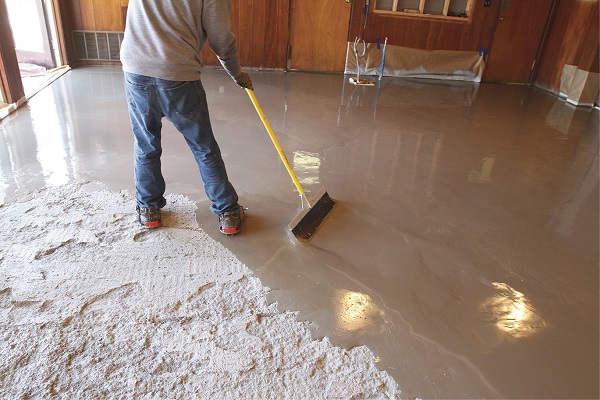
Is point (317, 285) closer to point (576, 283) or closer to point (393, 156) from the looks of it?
point (576, 283)

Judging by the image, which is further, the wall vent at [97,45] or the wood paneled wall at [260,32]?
A: the wood paneled wall at [260,32]

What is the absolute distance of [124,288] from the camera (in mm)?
1717

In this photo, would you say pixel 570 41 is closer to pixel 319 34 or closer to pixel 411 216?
pixel 319 34

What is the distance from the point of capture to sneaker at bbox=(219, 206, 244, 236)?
6.99 ft

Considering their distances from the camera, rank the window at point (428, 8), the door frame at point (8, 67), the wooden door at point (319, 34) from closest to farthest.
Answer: the door frame at point (8, 67)
the wooden door at point (319, 34)
the window at point (428, 8)

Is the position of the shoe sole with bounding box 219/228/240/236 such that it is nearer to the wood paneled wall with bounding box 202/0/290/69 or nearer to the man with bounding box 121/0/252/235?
the man with bounding box 121/0/252/235

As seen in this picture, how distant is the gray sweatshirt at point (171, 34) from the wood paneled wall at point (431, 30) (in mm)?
5283

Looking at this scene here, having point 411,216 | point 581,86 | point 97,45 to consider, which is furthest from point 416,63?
point 411,216

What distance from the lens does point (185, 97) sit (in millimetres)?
1853

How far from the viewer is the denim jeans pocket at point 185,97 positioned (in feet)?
6.00

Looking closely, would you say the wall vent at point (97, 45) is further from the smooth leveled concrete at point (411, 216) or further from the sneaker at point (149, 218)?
the sneaker at point (149, 218)

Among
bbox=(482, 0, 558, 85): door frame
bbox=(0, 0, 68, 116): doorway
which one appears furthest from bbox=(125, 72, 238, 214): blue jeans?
bbox=(482, 0, 558, 85): door frame

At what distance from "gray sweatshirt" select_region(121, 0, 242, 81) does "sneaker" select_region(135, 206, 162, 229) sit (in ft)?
2.24

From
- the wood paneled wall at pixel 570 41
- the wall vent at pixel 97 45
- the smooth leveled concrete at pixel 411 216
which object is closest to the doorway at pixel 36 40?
the wall vent at pixel 97 45
